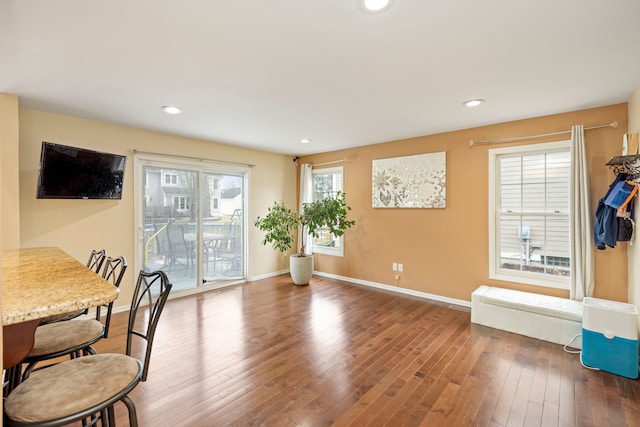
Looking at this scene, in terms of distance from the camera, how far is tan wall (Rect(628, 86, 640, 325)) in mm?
2699

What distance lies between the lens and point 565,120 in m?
3.40

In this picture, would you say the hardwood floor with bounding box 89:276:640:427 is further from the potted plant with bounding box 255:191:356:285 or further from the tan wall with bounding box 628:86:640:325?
the potted plant with bounding box 255:191:356:285

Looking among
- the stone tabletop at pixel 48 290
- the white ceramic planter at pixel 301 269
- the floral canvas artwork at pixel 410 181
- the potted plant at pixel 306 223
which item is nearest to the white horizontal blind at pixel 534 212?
the floral canvas artwork at pixel 410 181

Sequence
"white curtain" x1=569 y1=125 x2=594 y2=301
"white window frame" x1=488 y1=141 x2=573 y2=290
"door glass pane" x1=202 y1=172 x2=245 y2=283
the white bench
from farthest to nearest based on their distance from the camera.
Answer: "door glass pane" x1=202 y1=172 x2=245 y2=283 → "white window frame" x1=488 y1=141 x2=573 y2=290 → "white curtain" x1=569 y1=125 x2=594 y2=301 → the white bench

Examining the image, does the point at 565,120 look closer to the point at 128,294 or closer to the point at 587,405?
the point at 587,405

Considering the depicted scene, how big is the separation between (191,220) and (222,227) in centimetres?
61

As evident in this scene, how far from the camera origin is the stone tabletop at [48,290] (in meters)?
0.92

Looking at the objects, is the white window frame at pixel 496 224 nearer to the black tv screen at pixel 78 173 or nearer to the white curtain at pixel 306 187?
the white curtain at pixel 306 187

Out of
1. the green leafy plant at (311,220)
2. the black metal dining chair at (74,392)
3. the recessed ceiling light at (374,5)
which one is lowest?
the black metal dining chair at (74,392)

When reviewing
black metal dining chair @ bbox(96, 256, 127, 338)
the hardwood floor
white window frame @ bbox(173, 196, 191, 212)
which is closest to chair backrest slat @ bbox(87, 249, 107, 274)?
black metal dining chair @ bbox(96, 256, 127, 338)

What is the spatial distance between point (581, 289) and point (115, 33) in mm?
4711

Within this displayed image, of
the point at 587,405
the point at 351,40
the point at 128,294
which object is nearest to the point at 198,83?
the point at 351,40

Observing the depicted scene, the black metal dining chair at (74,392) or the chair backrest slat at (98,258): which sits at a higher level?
the chair backrest slat at (98,258)

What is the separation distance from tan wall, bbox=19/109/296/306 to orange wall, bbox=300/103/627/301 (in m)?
2.64
